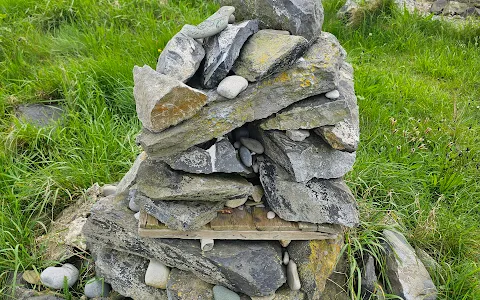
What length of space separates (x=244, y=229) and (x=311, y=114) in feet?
3.07

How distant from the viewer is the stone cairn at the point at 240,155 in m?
2.64

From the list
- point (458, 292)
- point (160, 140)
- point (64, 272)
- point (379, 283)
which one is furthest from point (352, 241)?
point (64, 272)

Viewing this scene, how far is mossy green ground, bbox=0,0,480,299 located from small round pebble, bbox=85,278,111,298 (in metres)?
0.50

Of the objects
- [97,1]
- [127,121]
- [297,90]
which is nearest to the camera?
[297,90]

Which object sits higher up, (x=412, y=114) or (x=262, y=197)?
(x=262, y=197)

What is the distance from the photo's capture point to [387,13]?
7734 millimetres

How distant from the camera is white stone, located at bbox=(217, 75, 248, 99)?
2594 millimetres

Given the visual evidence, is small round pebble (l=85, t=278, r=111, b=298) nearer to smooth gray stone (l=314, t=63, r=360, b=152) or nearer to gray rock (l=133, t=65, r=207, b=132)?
gray rock (l=133, t=65, r=207, b=132)

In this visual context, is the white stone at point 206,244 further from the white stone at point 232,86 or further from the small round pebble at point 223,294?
the white stone at point 232,86

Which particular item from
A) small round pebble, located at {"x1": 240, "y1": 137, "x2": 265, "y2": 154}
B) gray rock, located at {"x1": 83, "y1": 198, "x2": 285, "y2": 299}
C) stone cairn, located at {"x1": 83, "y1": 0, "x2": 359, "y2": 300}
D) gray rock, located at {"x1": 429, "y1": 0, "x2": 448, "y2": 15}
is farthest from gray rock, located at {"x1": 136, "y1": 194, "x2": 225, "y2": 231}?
gray rock, located at {"x1": 429, "y1": 0, "x2": 448, "y2": 15}

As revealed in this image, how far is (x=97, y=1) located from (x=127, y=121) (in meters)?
3.21

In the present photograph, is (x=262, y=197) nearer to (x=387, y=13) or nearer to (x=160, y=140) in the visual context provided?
(x=160, y=140)

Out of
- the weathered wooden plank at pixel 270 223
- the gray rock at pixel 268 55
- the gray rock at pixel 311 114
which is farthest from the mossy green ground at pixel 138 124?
the gray rock at pixel 268 55

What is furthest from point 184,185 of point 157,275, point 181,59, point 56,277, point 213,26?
point 56,277
